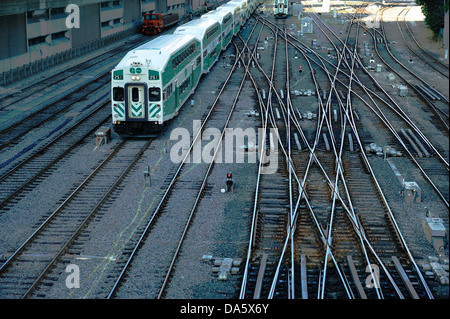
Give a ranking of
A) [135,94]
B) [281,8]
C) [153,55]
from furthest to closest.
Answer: [281,8], [153,55], [135,94]

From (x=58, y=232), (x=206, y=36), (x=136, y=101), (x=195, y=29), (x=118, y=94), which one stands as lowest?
(x=58, y=232)

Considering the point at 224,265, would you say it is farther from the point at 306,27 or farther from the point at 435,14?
the point at 306,27

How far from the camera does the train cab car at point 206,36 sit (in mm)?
34094

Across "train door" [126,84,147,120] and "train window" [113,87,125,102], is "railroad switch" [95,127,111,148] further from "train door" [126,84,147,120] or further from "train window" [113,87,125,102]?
"train window" [113,87,125,102]

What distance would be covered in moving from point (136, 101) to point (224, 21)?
81.2 feet

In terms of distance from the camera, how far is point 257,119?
89.7ft

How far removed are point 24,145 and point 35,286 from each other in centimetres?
1195

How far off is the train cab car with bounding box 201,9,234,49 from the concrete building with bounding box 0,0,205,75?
10688 mm

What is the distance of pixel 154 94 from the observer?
23.0 meters

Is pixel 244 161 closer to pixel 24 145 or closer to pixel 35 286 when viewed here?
pixel 24 145

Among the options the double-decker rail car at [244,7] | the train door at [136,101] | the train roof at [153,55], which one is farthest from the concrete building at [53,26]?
the train door at [136,101]

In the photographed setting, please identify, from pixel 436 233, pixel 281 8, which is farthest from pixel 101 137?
pixel 281 8

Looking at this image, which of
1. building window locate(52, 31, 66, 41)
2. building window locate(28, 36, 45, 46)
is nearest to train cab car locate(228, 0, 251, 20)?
building window locate(52, 31, 66, 41)

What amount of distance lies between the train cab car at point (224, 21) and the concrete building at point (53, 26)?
10688mm
